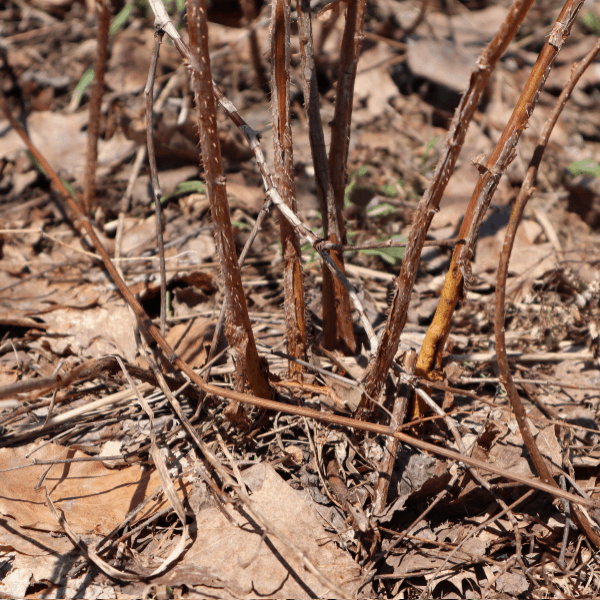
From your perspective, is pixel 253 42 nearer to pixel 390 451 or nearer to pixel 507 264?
pixel 507 264

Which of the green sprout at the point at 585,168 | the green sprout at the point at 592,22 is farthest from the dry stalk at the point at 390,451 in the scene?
the green sprout at the point at 592,22

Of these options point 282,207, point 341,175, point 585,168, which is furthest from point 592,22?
point 282,207

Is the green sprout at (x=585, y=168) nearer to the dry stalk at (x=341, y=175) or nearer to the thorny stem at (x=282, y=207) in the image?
the dry stalk at (x=341, y=175)

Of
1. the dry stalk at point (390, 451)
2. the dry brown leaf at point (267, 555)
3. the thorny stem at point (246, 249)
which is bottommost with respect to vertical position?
the dry brown leaf at point (267, 555)

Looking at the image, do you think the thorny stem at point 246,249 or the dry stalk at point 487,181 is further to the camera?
the thorny stem at point 246,249

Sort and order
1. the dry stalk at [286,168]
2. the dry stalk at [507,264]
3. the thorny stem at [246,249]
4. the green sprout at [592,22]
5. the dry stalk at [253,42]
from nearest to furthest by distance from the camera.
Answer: the dry stalk at [507,264] < the dry stalk at [286,168] < the thorny stem at [246,249] < the dry stalk at [253,42] < the green sprout at [592,22]

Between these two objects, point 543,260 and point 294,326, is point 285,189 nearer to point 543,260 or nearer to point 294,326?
point 294,326

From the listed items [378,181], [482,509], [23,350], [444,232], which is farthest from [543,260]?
[23,350]
